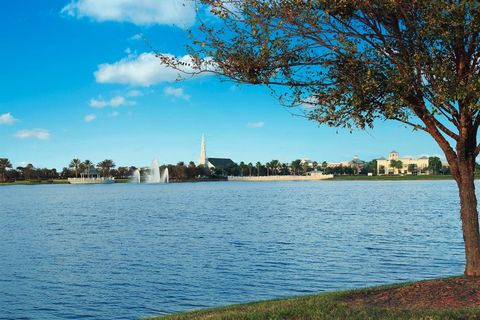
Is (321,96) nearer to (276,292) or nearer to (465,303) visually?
(465,303)

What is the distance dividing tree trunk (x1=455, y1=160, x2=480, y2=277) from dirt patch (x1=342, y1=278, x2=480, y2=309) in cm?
54

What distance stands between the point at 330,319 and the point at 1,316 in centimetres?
1430

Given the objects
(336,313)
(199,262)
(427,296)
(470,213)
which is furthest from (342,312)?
(199,262)

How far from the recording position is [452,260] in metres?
27.8

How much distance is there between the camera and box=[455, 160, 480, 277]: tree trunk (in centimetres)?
1335

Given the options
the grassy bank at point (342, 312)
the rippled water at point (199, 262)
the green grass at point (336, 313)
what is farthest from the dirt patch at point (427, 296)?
the rippled water at point (199, 262)

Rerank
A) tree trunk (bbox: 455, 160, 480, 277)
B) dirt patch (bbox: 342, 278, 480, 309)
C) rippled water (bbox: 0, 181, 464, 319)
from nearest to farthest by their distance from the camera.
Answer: dirt patch (bbox: 342, 278, 480, 309)
tree trunk (bbox: 455, 160, 480, 277)
rippled water (bbox: 0, 181, 464, 319)

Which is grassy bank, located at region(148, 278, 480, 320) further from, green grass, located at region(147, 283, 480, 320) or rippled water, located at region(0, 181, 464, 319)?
rippled water, located at region(0, 181, 464, 319)

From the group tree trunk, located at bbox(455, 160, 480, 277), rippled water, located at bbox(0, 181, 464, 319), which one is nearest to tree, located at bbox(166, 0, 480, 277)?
tree trunk, located at bbox(455, 160, 480, 277)

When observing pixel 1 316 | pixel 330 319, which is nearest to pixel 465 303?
pixel 330 319

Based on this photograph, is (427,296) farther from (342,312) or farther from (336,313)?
(336,313)

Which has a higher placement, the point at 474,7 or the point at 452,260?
the point at 474,7

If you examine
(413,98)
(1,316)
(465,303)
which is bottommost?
(1,316)

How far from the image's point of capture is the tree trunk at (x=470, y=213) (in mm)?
13352
